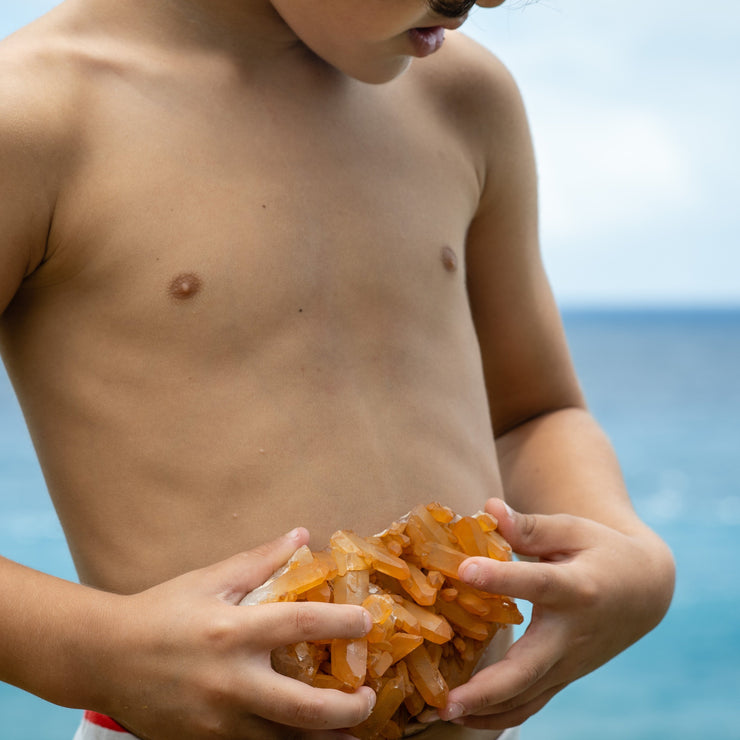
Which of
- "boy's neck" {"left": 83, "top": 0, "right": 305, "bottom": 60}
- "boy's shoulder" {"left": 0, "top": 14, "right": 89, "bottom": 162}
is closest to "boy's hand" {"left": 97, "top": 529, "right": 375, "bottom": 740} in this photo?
"boy's shoulder" {"left": 0, "top": 14, "right": 89, "bottom": 162}

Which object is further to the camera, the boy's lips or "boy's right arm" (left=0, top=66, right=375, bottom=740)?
the boy's lips

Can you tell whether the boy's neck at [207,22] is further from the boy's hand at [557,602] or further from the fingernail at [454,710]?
the fingernail at [454,710]

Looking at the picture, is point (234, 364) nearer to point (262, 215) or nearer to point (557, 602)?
point (262, 215)

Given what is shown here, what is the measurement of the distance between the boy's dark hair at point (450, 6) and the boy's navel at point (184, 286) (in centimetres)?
26

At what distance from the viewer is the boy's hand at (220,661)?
0.58m

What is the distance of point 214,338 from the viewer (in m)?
0.73

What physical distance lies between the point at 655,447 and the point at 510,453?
623cm

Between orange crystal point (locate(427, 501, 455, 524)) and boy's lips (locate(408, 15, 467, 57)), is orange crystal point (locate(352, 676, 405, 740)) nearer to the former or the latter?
orange crystal point (locate(427, 501, 455, 524))

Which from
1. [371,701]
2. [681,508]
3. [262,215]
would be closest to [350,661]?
[371,701]

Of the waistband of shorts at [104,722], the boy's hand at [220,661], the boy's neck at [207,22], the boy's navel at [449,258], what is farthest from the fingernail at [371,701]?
the boy's neck at [207,22]

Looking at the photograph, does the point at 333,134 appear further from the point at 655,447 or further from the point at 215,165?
the point at 655,447

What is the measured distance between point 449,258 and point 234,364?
24cm

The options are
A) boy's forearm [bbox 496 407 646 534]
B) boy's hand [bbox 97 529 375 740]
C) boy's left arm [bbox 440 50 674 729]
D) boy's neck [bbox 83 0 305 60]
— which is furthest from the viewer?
boy's forearm [bbox 496 407 646 534]

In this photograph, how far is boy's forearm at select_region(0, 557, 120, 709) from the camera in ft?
2.06
